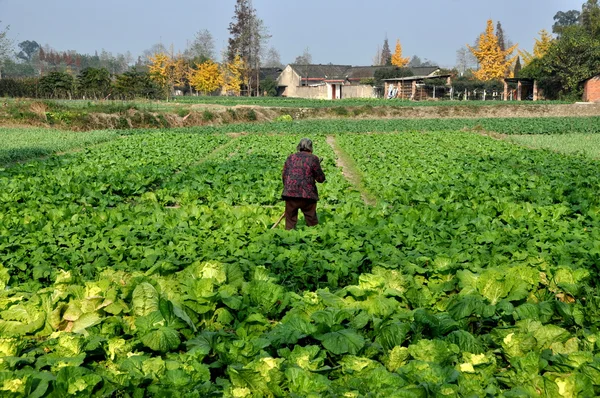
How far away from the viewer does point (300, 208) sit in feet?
30.2

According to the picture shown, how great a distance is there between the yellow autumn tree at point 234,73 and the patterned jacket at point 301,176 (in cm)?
7824

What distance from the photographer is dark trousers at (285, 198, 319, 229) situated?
29.6 ft

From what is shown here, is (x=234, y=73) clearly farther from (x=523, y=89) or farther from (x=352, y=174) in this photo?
(x=352, y=174)

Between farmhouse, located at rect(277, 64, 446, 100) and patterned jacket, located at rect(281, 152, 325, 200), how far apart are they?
2600 inches

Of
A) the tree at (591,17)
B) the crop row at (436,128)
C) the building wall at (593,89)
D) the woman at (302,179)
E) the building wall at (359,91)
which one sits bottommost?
the woman at (302,179)

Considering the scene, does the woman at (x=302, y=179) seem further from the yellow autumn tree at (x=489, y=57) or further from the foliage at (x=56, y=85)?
the yellow autumn tree at (x=489, y=57)

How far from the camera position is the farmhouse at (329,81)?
7688 centimetres

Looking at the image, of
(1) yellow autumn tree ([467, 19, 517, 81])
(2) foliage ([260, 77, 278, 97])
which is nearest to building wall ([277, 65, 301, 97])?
(2) foliage ([260, 77, 278, 97])

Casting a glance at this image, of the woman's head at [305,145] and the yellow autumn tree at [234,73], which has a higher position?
the yellow autumn tree at [234,73]

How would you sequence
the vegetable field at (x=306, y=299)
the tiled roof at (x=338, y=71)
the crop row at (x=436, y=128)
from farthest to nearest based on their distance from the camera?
the tiled roof at (x=338, y=71) < the crop row at (x=436, y=128) < the vegetable field at (x=306, y=299)

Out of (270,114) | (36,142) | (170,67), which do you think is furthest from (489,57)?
(36,142)

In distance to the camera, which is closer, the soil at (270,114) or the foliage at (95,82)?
the soil at (270,114)

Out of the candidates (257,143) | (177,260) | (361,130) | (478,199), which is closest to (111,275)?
(177,260)

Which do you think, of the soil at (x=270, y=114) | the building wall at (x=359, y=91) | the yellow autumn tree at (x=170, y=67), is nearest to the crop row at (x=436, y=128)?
the soil at (x=270, y=114)
